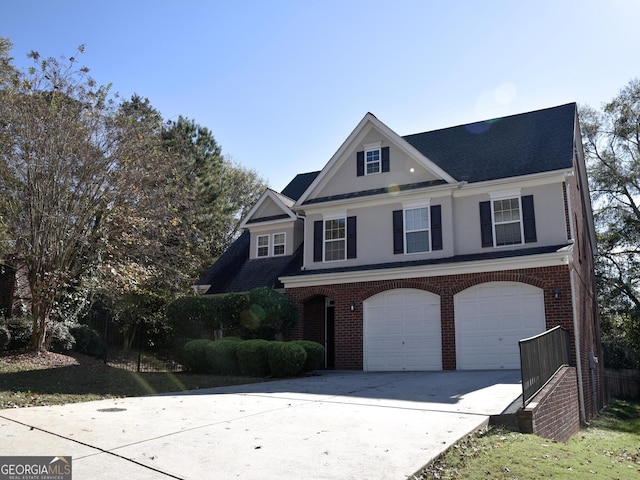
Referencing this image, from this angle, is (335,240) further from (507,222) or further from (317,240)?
(507,222)

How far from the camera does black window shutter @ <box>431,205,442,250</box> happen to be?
1667cm

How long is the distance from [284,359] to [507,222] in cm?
810

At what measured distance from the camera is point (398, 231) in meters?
17.4

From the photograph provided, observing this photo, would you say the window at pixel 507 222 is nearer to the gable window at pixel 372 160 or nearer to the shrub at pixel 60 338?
the gable window at pixel 372 160

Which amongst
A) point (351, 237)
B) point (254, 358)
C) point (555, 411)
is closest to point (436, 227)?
point (351, 237)

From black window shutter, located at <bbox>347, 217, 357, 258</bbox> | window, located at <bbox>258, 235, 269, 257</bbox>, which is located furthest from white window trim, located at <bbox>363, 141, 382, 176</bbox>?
window, located at <bbox>258, 235, 269, 257</bbox>

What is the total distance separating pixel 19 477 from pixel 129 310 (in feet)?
63.0

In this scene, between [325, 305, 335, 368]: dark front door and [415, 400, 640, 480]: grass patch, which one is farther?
[325, 305, 335, 368]: dark front door

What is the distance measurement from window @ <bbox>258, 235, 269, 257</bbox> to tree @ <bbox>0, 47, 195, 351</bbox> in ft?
18.5

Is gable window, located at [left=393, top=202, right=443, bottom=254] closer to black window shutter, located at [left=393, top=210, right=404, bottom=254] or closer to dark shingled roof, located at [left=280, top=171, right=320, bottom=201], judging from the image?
black window shutter, located at [left=393, top=210, right=404, bottom=254]

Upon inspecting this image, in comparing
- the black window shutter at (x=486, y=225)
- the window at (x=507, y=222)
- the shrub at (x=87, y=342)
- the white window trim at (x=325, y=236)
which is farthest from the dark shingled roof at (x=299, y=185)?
the shrub at (x=87, y=342)

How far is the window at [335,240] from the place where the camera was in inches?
725

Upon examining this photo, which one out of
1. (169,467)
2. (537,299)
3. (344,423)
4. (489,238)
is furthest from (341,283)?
(169,467)

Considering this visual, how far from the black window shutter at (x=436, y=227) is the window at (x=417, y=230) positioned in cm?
22
